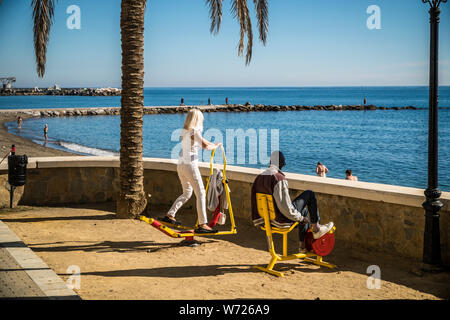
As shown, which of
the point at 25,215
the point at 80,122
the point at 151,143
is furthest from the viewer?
the point at 80,122

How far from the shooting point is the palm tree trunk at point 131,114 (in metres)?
8.17

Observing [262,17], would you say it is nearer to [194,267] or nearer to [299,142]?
[194,267]

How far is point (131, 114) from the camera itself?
818cm

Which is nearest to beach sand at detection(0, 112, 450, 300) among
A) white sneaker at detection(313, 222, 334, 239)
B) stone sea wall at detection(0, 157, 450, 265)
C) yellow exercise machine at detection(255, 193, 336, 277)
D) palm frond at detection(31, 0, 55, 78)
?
yellow exercise machine at detection(255, 193, 336, 277)

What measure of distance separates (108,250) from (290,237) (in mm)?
2598

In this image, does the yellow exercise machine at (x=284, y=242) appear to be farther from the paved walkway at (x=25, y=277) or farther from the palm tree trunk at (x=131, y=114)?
the palm tree trunk at (x=131, y=114)

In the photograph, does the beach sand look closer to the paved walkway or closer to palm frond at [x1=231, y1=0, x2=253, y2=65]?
the paved walkway

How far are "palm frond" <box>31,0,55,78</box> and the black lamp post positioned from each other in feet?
23.1

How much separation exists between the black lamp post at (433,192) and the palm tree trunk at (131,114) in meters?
4.66

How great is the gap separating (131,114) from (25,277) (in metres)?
3.82

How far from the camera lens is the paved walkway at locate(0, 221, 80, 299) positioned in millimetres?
4430

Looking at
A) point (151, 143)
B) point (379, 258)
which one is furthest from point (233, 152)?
point (379, 258)
